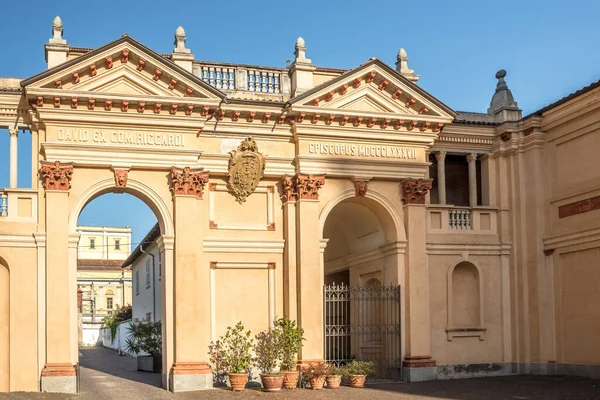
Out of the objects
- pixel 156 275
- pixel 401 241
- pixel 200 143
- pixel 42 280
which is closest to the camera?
pixel 42 280

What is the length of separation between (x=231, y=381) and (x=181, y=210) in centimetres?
452

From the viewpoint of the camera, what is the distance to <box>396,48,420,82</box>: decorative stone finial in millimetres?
24188

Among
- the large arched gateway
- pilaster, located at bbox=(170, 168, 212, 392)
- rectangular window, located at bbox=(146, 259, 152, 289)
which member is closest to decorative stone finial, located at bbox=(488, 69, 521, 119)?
the large arched gateway

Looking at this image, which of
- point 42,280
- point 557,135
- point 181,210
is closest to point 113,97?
point 181,210

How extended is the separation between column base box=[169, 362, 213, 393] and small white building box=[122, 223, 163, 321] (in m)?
12.5

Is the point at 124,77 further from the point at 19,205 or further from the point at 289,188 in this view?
the point at 289,188

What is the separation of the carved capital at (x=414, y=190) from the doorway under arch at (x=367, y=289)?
594mm

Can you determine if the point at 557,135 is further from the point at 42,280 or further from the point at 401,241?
the point at 42,280

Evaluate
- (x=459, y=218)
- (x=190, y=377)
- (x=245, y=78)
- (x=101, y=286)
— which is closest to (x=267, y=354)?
(x=190, y=377)

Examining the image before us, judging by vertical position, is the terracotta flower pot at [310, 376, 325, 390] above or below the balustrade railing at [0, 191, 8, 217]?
below

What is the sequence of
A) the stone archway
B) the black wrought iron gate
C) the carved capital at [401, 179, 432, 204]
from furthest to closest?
the carved capital at [401, 179, 432, 204]
the black wrought iron gate
the stone archway

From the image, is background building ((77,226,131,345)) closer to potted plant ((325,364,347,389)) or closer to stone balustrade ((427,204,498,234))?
stone balustrade ((427,204,498,234))

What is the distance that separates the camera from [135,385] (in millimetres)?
21938

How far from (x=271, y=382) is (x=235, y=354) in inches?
56.2
